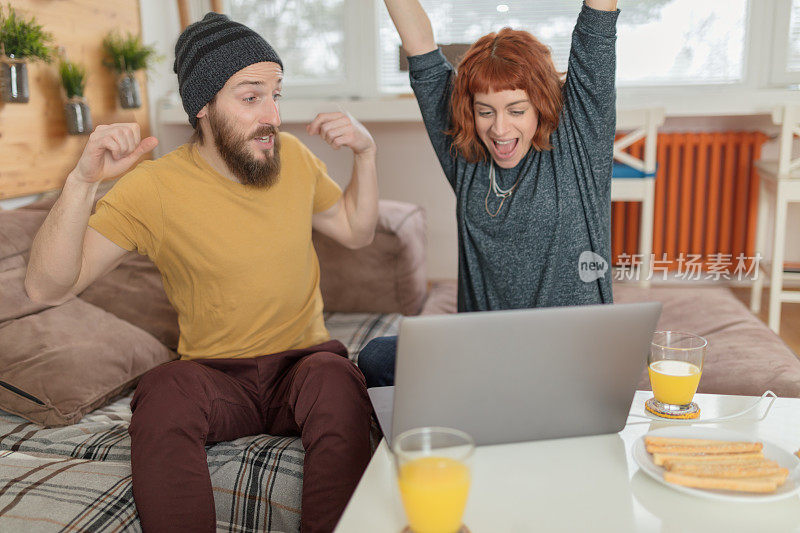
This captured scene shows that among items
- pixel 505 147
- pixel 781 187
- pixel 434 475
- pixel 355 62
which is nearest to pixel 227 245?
pixel 505 147

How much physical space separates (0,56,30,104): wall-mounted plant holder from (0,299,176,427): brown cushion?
83 cm

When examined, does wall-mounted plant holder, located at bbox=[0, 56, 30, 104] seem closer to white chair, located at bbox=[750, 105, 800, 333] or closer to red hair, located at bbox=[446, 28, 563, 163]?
red hair, located at bbox=[446, 28, 563, 163]

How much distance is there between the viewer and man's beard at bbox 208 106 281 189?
1467 mm

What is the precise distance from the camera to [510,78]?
1433 millimetres

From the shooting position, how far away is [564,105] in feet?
4.97

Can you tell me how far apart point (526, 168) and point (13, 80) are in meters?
1.59

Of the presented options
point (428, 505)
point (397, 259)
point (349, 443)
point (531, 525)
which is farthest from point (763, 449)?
point (397, 259)

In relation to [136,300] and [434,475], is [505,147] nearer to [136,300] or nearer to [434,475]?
[434,475]

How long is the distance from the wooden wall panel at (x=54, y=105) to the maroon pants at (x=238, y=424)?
1326 mm

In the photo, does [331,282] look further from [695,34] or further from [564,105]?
[695,34]

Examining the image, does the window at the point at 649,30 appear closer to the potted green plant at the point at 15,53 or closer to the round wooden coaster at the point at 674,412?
the potted green plant at the point at 15,53

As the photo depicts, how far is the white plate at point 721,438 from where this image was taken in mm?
778

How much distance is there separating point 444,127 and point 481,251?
12.0 inches

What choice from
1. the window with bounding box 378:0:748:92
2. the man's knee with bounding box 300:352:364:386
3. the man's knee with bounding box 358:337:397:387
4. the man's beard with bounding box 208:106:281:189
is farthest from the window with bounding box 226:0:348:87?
the man's knee with bounding box 300:352:364:386
